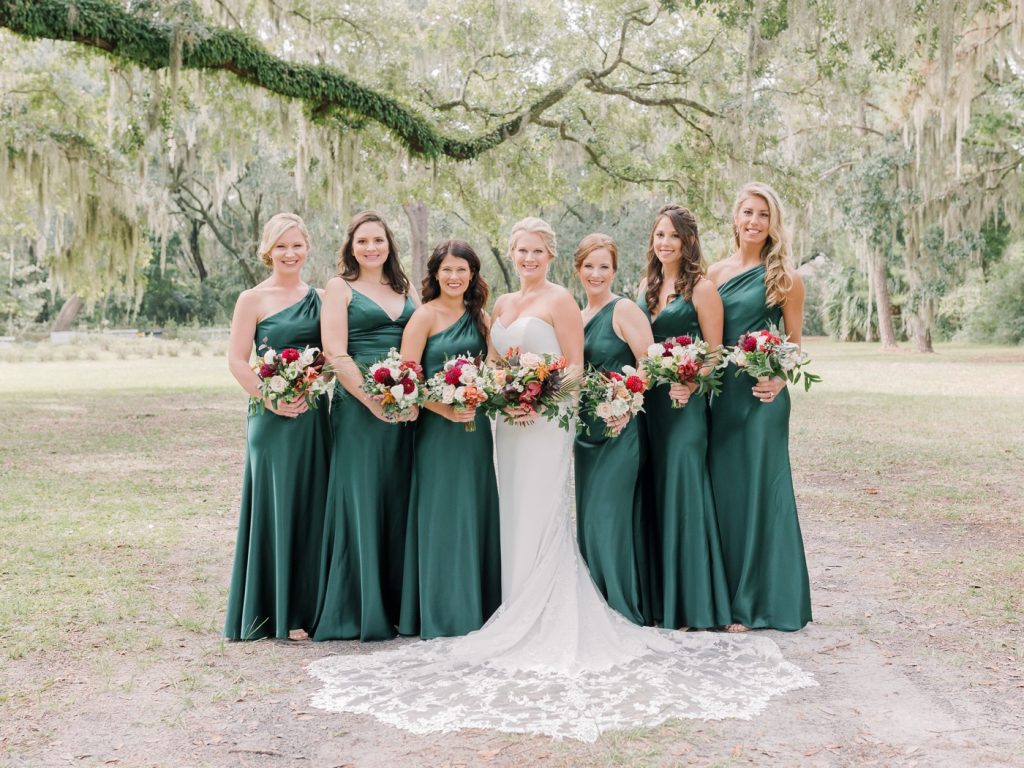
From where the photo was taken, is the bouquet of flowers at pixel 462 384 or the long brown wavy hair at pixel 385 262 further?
the long brown wavy hair at pixel 385 262

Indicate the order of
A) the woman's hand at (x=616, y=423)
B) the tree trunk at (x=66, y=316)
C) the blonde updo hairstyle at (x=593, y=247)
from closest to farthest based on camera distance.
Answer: the woman's hand at (x=616, y=423), the blonde updo hairstyle at (x=593, y=247), the tree trunk at (x=66, y=316)

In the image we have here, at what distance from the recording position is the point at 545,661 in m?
4.31

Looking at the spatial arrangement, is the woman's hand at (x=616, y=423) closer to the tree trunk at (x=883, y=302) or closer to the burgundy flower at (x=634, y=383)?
the burgundy flower at (x=634, y=383)

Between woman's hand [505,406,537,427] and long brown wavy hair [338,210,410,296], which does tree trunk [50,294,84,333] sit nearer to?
long brown wavy hair [338,210,410,296]

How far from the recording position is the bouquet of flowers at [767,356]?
4848 millimetres

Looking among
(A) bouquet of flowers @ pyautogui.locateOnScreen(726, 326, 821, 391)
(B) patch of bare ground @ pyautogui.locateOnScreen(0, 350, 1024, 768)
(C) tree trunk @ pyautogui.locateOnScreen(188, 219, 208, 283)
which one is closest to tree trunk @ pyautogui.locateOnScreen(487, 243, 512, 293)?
(C) tree trunk @ pyautogui.locateOnScreen(188, 219, 208, 283)

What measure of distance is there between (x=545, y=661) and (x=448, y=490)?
1038 millimetres

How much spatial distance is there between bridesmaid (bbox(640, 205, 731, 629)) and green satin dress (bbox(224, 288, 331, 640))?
181cm

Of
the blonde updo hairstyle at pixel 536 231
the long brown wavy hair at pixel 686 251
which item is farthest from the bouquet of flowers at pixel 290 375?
the long brown wavy hair at pixel 686 251

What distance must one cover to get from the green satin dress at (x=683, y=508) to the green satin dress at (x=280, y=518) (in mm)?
1799

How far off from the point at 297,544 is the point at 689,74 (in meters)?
12.4

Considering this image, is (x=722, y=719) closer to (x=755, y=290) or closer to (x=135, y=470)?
(x=755, y=290)

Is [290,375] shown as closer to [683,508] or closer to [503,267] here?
[683,508]

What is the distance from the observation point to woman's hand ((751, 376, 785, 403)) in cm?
502
